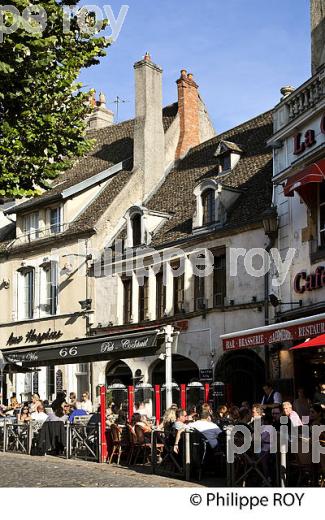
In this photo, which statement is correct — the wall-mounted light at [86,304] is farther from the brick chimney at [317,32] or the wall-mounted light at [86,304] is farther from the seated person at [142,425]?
the seated person at [142,425]

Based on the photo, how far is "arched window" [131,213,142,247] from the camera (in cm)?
2775

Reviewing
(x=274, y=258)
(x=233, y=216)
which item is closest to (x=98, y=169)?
(x=233, y=216)

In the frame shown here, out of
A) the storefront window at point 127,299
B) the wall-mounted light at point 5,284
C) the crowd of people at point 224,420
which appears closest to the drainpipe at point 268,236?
the crowd of people at point 224,420

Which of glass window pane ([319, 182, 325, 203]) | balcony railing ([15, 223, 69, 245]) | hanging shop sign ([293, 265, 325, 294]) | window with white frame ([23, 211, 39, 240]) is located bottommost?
hanging shop sign ([293, 265, 325, 294])

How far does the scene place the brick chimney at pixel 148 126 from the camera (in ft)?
98.6

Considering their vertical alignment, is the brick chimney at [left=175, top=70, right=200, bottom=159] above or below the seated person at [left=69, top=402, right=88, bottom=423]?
above

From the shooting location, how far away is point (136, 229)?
92.0 ft

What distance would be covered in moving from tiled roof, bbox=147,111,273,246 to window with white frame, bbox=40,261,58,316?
427cm

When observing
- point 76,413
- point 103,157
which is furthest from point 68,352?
point 103,157

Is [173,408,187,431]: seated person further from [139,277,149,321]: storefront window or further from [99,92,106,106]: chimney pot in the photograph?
[99,92,106,106]: chimney pot

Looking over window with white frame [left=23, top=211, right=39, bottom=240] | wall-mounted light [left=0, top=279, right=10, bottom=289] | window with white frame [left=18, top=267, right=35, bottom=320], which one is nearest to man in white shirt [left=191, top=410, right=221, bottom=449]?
window with white frame [left=18, top=267, right=35, bottom=320]

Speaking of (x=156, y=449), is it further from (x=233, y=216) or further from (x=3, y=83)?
(x=233, y=216)

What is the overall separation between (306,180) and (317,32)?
5.63 metres

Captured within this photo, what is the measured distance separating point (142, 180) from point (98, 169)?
8.54ft
